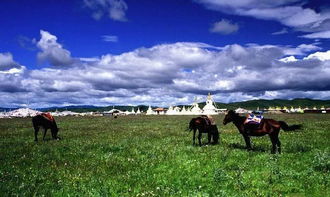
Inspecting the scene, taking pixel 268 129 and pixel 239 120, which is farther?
pixel 239 120

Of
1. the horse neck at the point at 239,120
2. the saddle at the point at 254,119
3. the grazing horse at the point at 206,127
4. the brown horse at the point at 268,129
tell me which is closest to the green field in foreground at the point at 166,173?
the brown horse at the point at 268,129

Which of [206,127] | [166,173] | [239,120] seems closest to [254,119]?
[239,120]

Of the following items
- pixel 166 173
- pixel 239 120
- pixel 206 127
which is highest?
pixel 239 120

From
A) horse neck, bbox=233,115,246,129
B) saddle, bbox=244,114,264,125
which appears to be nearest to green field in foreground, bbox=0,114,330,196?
saddle, bbox=244,114,264,125

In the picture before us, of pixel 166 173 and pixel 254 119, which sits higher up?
pixel 254 119

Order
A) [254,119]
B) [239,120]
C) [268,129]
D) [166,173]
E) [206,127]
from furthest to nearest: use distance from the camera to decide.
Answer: [206,127]
[239,120]
[254,119]
[268,129]
[166,173]

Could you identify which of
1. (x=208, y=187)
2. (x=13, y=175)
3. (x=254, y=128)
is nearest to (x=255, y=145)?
(x=254, y=128)

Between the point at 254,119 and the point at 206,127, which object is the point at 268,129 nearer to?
the point at 254,119

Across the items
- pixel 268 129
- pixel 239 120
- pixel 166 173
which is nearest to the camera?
pixel 166 173

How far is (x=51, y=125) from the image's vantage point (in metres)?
30.2

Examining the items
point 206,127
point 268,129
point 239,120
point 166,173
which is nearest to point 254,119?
point 268,129

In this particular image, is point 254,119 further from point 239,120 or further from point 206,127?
point 206,127

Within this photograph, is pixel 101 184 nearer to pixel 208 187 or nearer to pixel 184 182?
pixel 184 182

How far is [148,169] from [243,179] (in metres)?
4.44
